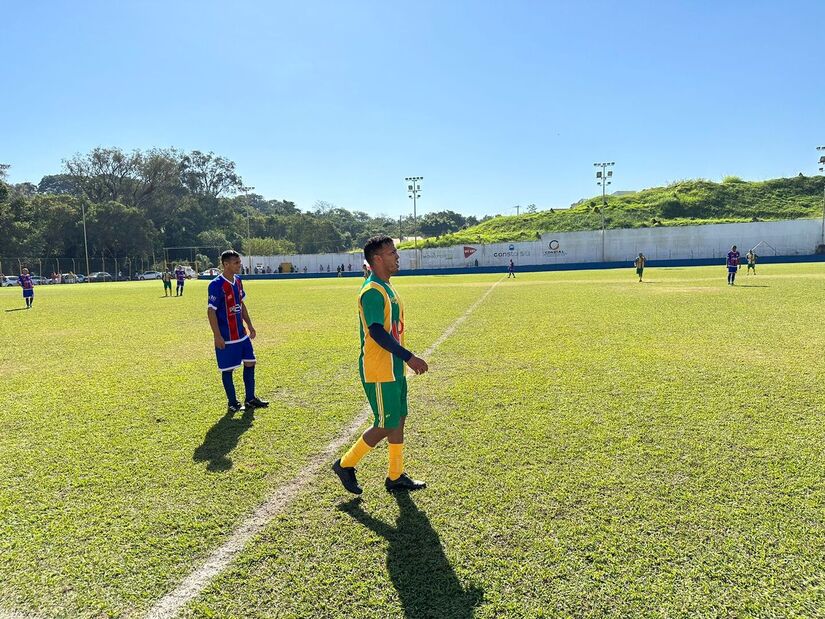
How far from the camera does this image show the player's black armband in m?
3.33

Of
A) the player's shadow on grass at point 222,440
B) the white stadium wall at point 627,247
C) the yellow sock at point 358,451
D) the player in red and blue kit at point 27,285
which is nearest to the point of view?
the yellow sock at point 358,451

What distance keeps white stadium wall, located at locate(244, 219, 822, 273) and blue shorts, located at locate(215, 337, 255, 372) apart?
51.8 m

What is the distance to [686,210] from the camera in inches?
2825

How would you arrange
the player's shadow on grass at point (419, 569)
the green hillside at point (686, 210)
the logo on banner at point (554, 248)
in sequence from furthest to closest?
1. the green hillside at point (686, 210)
2. the logo on banner at point (554, 248)
3. the player's shadow on grass at point (419, 569)

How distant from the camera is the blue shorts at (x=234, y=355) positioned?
18.6ft

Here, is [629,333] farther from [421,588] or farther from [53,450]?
[53,450]

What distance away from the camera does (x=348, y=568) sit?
109 inches

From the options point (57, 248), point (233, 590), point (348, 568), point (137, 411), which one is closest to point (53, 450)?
point (137, 411)

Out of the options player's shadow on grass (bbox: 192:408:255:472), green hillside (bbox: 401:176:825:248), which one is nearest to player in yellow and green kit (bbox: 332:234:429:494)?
player's shadow on grass (bbox: 192:408:255:472)

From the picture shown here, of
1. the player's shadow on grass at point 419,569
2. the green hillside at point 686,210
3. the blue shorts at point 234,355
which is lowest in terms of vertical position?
the player's shadow on grass at point 419,569

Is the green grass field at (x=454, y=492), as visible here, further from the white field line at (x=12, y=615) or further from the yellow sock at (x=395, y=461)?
the yellow sock at (x=395, y=461)

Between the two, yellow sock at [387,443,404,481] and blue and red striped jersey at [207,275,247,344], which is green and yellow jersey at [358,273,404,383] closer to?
yellow sock at [387,443,404,481]

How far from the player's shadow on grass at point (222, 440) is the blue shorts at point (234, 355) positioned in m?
0.53

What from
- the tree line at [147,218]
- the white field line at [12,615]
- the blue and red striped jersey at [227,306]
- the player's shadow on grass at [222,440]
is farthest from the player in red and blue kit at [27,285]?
the tree line at [147,218]
